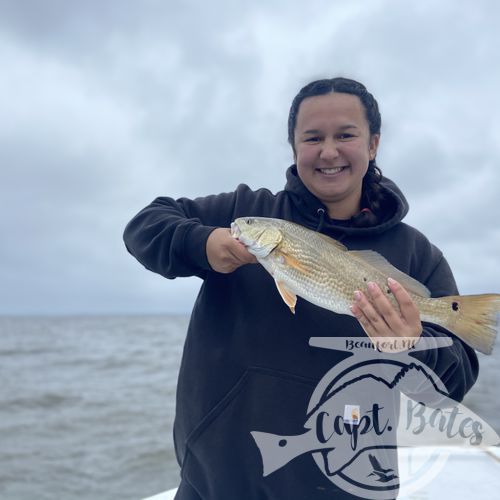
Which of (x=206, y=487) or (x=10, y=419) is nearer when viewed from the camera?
(x=206, y=487)

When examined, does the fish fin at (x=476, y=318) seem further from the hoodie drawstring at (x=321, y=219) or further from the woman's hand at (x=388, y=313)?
the hoodie drawstring at (x=321, y=219)

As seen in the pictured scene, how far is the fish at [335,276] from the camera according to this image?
2740 millimetres

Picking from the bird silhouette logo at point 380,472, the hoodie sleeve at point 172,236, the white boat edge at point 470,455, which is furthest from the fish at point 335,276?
the white boat edge at point 470,455

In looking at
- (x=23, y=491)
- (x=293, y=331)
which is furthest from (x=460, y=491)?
(x=23, y=491)

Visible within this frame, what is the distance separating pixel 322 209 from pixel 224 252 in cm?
79

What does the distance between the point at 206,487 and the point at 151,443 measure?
8696mm

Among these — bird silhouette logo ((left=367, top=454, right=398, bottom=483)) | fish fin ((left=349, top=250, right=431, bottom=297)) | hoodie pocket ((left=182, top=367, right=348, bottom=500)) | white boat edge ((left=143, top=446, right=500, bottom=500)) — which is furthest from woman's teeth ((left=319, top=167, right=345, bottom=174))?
white boat edge ((left=143, top=446, right=500, bottom=500))

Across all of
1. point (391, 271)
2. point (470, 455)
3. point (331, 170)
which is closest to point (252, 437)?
point (391, 271)

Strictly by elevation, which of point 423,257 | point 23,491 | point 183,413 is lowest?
point 23,491

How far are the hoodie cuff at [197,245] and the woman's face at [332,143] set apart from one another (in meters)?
0.71

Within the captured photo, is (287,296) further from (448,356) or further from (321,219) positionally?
(448,356)

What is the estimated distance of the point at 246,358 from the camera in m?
2.70

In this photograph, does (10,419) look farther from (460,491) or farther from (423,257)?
(423,257)

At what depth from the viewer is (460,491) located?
4672mm
